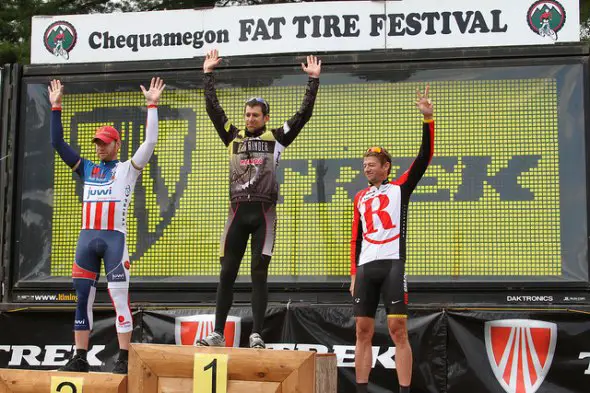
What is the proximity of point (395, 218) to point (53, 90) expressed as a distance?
250 cm

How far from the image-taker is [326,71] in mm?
6891

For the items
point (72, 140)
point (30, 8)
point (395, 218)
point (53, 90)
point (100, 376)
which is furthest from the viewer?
point (30, 8)

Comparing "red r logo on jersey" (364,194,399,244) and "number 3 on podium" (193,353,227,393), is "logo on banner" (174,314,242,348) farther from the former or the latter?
"number 3 on podium" (193,353,227,393)

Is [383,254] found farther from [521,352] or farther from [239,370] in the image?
[521,352]

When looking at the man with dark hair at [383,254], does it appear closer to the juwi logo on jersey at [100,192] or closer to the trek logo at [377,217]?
the trek logo at [377,217]

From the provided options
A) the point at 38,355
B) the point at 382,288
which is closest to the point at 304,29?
the point at 382,288

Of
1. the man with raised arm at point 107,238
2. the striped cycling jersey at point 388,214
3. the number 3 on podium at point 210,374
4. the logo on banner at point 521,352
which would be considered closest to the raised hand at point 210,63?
the man with raised arm at point 107,238

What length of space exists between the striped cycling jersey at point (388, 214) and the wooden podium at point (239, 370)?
2.70ft

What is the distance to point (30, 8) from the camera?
13.5 metres

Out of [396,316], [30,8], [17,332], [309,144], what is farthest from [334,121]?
[30,8]

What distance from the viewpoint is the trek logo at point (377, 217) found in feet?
18.7

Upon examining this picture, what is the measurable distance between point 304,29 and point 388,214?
1.96 metres

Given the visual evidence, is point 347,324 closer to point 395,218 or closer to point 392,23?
point 395,218

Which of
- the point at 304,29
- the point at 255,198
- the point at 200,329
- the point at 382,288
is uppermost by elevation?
the point at 304,29
